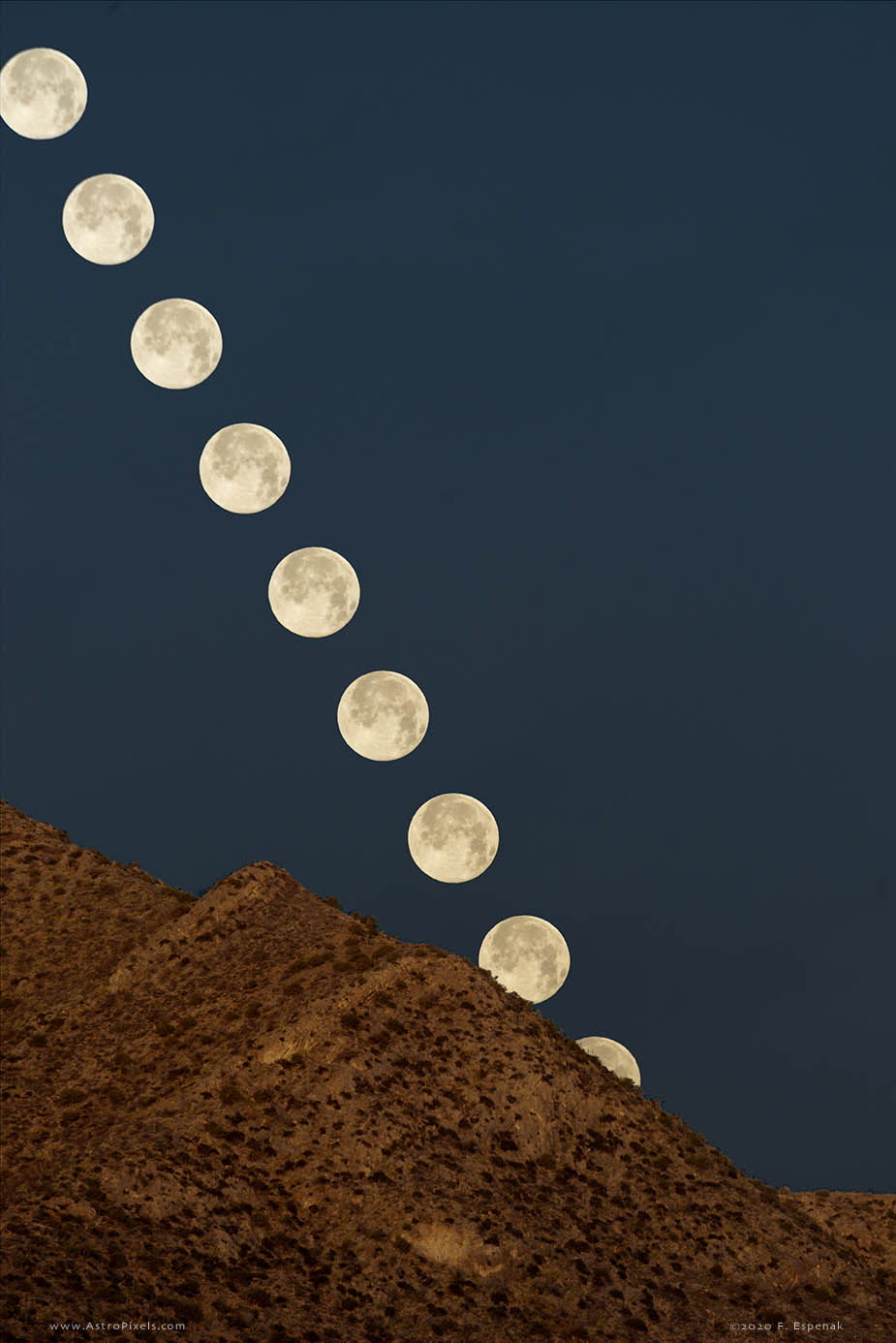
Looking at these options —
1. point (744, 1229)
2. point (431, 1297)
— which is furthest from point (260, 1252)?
point (744, 1229)

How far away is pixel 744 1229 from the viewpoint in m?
35.0

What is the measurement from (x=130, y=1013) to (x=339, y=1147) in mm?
9981

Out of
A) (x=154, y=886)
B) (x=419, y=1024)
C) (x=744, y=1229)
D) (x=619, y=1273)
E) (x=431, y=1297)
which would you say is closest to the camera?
(x=431, y=1297)

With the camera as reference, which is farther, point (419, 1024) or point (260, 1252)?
point (419, 1024)

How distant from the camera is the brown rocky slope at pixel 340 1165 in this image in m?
28.4

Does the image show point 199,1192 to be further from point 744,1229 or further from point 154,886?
point 154,886

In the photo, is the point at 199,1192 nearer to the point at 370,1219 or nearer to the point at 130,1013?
the point at 370,1219

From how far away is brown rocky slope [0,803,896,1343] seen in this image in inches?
1118

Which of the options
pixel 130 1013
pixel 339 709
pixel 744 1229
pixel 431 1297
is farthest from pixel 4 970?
pixel 744 1229

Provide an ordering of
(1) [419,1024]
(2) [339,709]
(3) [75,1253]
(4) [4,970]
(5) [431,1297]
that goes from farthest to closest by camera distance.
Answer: (4) [4,970], (2) [339,709], (1) [419,1024], (5) [431,1297], (3) [75,1253]

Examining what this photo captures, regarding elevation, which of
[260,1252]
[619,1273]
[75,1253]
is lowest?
[75,1253]

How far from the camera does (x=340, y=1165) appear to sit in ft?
107

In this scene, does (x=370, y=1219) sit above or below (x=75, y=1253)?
above

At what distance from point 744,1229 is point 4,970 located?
966 inches
